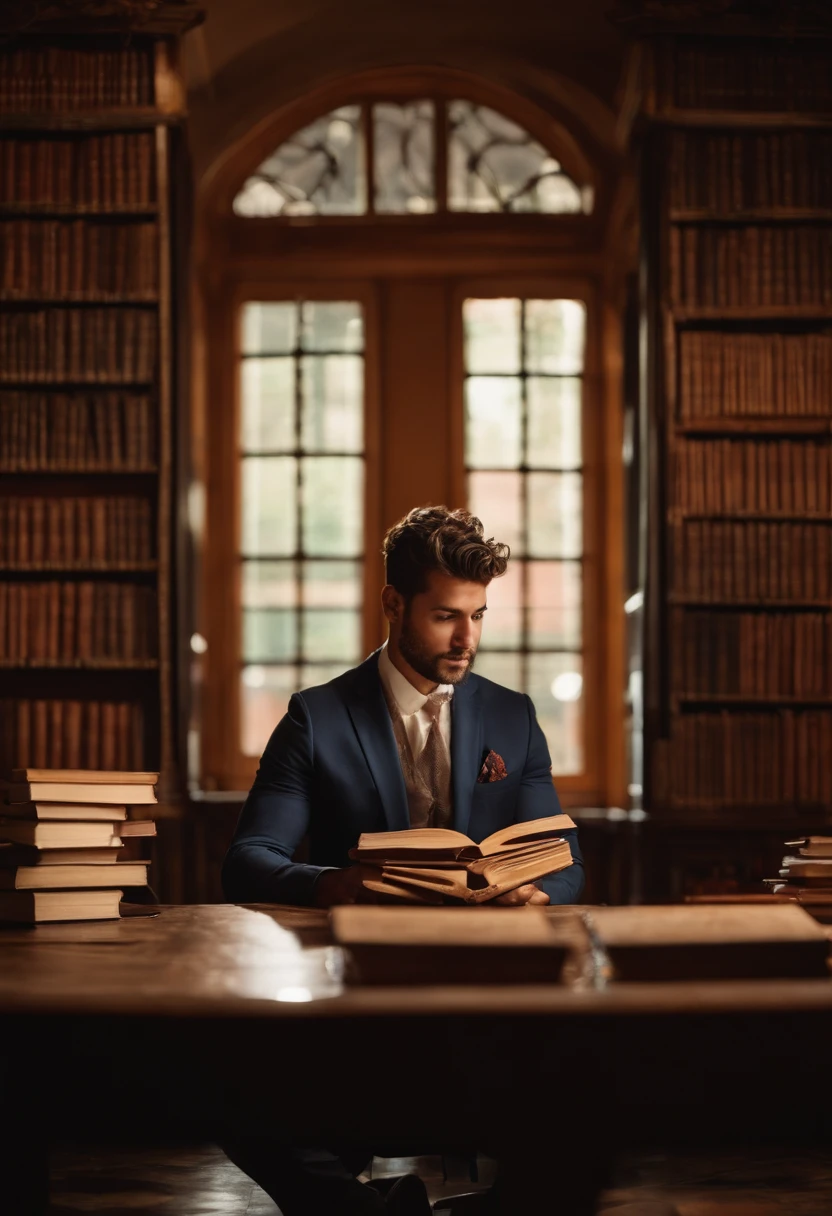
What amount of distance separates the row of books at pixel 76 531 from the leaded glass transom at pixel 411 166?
178 cm

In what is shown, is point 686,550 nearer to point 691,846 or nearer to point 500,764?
point 691,846

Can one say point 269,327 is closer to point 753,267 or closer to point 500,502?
point 500,502

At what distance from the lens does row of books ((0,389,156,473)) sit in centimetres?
452

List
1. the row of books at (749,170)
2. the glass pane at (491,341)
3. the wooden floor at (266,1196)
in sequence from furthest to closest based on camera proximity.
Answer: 1. the glass pane at (491,341)
2. the row of books at (749,170)
3. the wooden floor at (266,1196)

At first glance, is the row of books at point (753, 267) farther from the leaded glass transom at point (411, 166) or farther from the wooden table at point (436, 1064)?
the wooden table at point (436, 1064)

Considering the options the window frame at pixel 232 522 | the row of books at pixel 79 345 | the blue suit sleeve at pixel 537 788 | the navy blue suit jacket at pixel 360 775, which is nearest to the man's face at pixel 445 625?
the navy blue suit jacket at pixel 360 775

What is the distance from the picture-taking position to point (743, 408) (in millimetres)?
4504

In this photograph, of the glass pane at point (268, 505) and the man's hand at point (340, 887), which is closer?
the man's hand at point (340, 887)

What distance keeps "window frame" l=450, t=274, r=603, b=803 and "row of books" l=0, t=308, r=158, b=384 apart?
145 centimetres

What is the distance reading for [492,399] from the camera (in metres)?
5.57

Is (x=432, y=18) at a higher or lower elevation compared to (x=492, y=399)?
higher

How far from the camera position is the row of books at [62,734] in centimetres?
443

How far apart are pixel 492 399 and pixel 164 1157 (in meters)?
3.34

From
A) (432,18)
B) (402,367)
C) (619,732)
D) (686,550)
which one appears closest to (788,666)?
(686,550)
